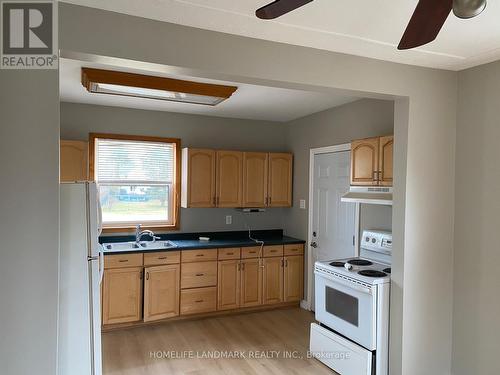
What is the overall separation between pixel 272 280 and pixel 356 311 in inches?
72.5

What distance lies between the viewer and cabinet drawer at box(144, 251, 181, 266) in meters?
4.02

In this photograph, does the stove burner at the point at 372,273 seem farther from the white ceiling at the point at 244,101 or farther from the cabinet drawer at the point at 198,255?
the cabinet drawer at the point at 198,255

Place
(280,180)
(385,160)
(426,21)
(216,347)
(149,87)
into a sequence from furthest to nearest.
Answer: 1. (280,180)
2. (216,347)
3. (149,87)
4. (385,160)
5. (426,21)

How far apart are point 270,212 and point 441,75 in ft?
9.82

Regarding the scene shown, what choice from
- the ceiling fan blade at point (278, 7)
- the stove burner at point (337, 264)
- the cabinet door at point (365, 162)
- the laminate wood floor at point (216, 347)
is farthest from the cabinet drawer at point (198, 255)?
the ceiling fan blade at point (278, 7)

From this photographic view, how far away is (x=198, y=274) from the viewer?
429 cm

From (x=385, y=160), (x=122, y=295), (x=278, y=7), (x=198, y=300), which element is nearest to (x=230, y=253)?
(x=198, y=300)

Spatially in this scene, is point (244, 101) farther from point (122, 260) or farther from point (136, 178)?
point (122, 260)

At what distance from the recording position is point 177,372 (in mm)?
3098

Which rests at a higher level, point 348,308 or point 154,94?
point 154,94

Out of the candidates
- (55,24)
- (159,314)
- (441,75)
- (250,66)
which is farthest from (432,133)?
(159,314)

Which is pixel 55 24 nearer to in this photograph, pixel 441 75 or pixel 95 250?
pixel 95 250

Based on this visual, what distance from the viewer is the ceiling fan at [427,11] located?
1286mm

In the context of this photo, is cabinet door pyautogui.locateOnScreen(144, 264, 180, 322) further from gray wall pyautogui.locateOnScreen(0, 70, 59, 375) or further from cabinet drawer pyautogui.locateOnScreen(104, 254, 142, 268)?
gray wall pyautogui.locateOnScreen(0, 70, 59, 375)
